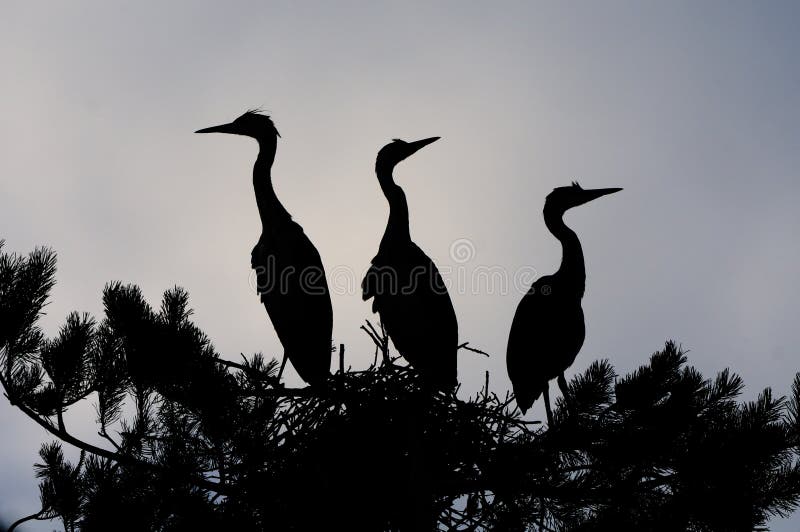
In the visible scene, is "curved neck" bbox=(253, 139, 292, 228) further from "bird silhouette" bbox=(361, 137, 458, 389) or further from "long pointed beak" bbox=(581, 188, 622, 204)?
"long pointed beak" bbox=(581, 188, 622, 204)

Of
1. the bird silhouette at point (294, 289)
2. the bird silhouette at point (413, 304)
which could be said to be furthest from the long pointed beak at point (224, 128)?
the bird silhouette at point (413, 304)

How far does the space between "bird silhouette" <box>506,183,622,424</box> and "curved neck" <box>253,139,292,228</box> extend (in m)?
2.03

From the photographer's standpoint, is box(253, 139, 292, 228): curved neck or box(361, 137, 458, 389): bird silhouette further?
box(253, 139, 292, 228): curved neck

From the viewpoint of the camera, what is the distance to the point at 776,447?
3.58m

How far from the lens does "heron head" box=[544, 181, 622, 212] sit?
272 inches

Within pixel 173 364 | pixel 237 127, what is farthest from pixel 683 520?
pixel 237 127

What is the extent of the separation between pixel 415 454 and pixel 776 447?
1563 millimetres

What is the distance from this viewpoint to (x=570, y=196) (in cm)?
693

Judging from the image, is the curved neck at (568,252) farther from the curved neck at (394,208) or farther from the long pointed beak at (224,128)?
the long pointed beak at (224,128)

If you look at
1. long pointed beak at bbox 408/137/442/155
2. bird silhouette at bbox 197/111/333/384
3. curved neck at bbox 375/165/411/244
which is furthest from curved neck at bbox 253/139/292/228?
long pointed beak at bbox 408/137/442/155

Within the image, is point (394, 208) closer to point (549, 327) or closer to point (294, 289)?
point (294, 289)

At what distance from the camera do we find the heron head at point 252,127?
21.7 ft

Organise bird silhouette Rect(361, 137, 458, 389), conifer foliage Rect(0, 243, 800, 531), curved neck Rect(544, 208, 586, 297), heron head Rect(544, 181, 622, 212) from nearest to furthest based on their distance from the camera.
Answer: conifer foliage Rect(0, 243, 800, 531)
bird silhouette Rect(361, 137, 458, 389)
curved neck Rect(544, 208, 586, 297)
heron head Rect(544, 181, 622, 212)

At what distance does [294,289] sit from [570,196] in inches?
99.1
